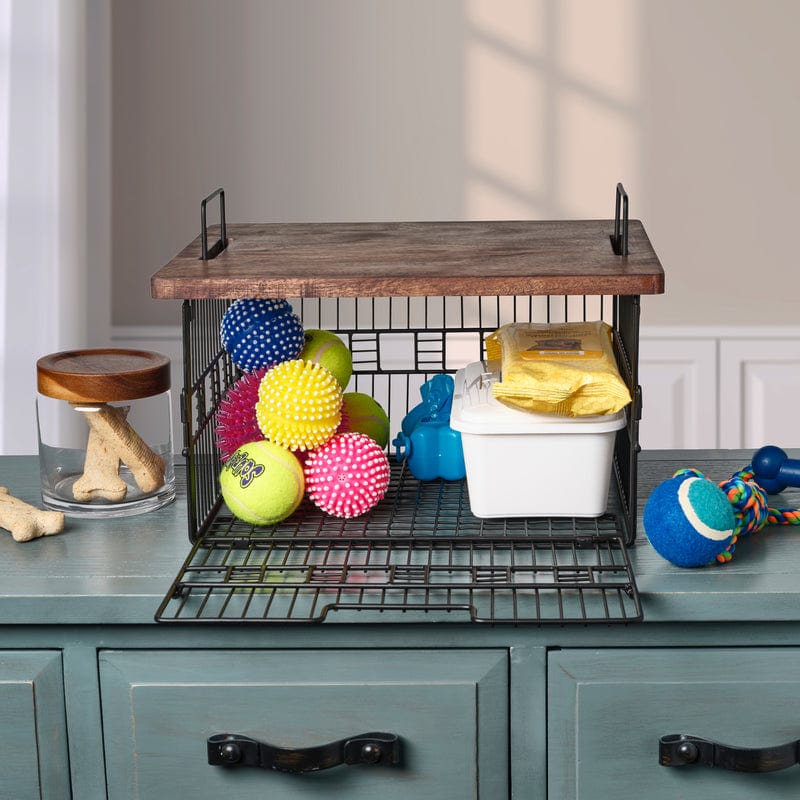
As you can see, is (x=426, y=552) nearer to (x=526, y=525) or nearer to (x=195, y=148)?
(x=526, y=525)

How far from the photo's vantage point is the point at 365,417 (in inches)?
50.4

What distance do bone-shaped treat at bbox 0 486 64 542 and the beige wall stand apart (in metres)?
1.55

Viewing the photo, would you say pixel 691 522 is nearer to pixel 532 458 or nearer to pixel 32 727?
pixel 532 458

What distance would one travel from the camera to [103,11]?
247 centimetres

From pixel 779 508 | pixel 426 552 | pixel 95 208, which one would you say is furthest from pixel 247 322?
pixel 95 208

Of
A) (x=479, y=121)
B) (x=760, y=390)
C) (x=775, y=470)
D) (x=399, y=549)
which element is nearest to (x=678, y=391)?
(x=760, y=390)

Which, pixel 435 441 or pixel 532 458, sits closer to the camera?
pixel 532 458

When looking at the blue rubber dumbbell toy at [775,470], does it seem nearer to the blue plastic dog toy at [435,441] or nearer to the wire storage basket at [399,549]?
the wire storage basket at [399,549]

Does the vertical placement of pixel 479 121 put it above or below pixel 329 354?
above

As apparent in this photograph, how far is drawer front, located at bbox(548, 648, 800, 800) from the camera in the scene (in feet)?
3.34

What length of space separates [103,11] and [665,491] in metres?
1.89

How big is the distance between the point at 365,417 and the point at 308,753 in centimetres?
39

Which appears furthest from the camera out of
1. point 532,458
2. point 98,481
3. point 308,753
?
point 98,481

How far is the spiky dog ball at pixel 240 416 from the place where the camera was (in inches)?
46.6
